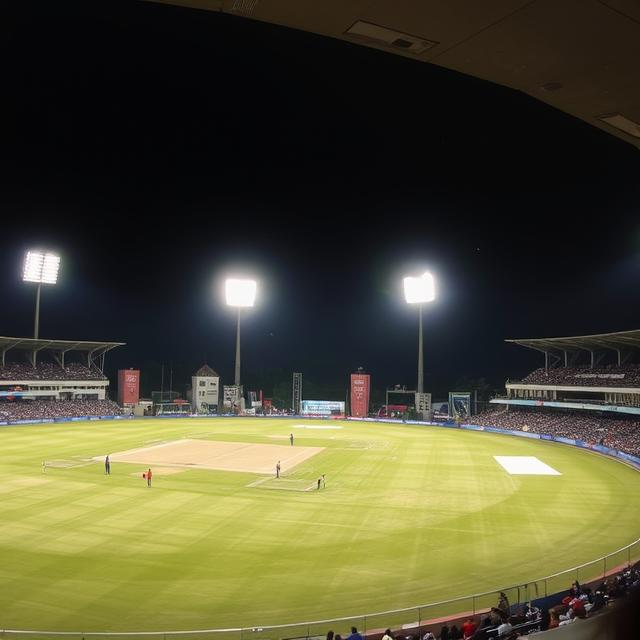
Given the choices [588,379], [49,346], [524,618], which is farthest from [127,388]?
[524,618]

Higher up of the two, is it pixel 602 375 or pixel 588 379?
pixel 602 375

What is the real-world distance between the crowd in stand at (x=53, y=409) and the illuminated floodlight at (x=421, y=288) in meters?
49.4

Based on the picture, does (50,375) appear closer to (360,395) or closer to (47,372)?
(47,372)

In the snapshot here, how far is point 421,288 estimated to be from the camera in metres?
89.3

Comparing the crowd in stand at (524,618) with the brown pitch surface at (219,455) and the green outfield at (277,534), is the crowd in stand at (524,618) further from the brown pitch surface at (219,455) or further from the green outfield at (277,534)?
the brown pitch surface at (219,455)

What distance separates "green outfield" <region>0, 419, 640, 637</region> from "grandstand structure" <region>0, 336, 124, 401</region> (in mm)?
39800

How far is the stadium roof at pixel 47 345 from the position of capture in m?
81.6

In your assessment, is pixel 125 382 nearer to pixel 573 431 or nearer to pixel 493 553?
pixel 573 431

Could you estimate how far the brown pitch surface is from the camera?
41938mm

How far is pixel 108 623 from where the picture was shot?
623 inches

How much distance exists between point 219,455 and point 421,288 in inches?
2019

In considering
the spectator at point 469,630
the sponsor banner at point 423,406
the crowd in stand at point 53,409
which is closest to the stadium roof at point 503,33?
the spectator at point 469,630

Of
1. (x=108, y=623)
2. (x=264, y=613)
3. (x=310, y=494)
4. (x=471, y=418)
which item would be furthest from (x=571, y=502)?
(x=471, y=418)

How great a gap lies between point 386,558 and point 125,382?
266 feet
